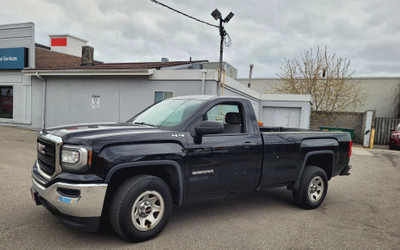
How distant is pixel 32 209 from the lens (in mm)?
4520

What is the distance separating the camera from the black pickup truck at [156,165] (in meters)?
3.24

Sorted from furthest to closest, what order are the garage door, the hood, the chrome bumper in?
the garage door < the hood < the chrome bumper

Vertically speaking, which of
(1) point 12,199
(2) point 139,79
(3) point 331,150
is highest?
(2) point 139,79

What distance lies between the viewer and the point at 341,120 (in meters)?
23.0

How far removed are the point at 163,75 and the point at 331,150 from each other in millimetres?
8603

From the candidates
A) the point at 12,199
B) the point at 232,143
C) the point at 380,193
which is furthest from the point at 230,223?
the point at 380,193

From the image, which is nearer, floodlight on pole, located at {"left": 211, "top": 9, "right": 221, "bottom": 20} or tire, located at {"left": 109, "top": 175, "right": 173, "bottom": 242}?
tire, located at {"left": 109, "top": 175, "right": 173, "bottom": 242}

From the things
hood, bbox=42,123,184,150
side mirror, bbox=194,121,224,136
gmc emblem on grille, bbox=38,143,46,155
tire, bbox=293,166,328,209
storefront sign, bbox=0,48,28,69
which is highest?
storefront sign, bbox=0,48,28,69

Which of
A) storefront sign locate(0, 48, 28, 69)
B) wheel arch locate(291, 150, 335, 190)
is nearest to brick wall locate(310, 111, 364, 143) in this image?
wheel arch locate(291, 150, 335, 190)

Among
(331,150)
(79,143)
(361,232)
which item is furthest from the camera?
(331,150)

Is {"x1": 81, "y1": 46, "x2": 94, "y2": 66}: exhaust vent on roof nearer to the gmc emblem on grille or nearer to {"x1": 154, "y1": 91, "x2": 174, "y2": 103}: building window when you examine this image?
{"x1": 154, "y1": 91, "x2": 174, "y2": 103}: building window

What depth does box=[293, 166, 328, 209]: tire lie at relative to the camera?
515cm

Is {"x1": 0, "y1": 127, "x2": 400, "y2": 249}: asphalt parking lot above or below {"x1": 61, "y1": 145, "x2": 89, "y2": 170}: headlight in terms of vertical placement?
below

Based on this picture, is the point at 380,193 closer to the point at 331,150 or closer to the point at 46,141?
the point at 331,150
